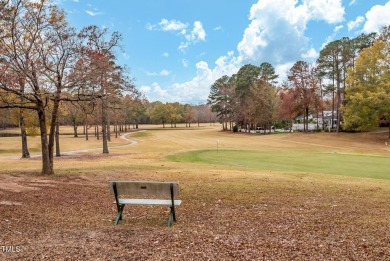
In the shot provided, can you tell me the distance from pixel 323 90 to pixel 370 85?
702 inches

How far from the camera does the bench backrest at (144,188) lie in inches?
293

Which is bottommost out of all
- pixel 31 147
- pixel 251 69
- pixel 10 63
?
pixel 31 147

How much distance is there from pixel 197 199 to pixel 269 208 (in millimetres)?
2207

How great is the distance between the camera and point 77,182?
12.9m

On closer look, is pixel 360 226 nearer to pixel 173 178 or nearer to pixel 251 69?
pixel 173 178

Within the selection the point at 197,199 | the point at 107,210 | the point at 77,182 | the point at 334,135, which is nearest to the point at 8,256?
the point at 107,210

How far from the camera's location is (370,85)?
5141 centimetres

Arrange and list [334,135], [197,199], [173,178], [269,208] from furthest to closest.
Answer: [334,135]
[173,178]
[197,199]
[269,208]

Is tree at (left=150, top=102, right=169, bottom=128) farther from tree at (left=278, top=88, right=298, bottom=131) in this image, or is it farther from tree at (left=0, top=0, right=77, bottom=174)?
tree at (left=0, top=0, right=77, bottom=174)

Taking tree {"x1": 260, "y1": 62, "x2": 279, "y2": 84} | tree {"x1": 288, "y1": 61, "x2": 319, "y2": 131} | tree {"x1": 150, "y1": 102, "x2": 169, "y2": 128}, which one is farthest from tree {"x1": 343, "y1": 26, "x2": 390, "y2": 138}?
tree {"x1": 150, "y1": 102, "x2": 169, "y2": 128}

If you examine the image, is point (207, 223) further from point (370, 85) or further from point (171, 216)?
point (370, 85)

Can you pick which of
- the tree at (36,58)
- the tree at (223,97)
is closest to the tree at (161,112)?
the tree at (223,97)

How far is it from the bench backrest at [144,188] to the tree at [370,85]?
4767 centimetres

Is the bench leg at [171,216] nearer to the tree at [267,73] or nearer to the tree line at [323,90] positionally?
the tree line at [323,90]
